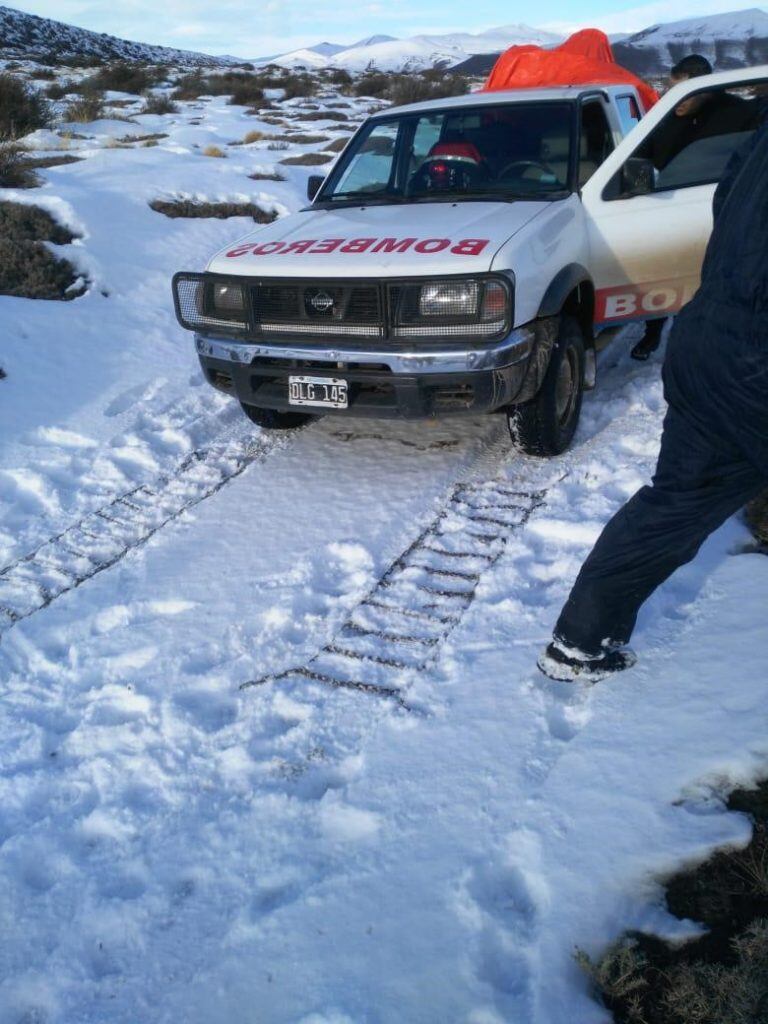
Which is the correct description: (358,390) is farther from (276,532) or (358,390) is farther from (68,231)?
(68,231)

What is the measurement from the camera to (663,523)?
2613mm

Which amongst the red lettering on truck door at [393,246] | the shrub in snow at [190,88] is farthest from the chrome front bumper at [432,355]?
the shrub in snow at [190,88]

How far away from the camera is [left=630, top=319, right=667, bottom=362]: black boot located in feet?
19.9

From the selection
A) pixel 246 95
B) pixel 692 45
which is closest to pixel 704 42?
pixel 692 45

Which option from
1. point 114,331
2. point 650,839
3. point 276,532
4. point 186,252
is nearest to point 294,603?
point 276,532

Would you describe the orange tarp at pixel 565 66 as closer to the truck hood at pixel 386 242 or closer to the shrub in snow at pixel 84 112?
the truck hood at pixel 386 242

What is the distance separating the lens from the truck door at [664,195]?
16.0 ft

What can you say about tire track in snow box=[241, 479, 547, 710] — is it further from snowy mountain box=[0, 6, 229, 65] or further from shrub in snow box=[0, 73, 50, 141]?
snowy mountain box=[0, 6, 229, 65]

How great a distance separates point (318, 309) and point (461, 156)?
1793mm

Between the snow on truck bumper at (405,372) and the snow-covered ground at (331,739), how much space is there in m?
0.51

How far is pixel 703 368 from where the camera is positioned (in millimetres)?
2438

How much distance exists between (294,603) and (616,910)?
5.96 feet

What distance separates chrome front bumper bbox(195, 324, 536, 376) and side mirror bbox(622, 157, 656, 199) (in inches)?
49.9

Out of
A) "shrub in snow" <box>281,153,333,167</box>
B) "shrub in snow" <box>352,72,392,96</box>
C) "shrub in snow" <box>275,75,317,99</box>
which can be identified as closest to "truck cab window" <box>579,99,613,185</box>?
"shrub in snow" <box>281,153,333,167</box>
